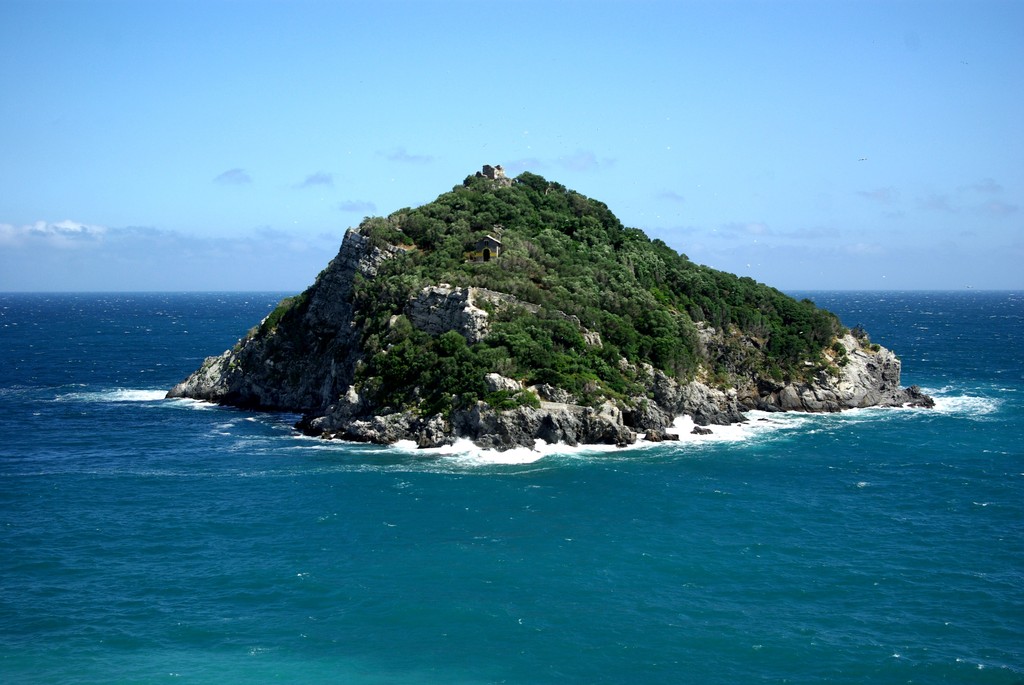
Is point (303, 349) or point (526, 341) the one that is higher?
point (526, 341)

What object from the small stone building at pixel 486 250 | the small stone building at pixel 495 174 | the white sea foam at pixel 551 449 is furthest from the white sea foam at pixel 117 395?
the small stone building at pixel 495 174

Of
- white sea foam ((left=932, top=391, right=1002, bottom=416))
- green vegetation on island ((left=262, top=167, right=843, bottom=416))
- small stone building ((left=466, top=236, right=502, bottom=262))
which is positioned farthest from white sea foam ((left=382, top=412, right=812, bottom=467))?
small stone building ((left=466, top=236, right=502, bottom=262))

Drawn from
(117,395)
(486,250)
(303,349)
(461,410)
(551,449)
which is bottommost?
(551,449)

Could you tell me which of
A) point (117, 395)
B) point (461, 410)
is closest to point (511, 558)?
point (461, 410)

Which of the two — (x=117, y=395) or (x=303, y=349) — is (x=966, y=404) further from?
(x=117, y=395)

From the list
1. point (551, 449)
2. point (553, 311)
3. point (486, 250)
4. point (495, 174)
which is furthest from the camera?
point (495, 174)

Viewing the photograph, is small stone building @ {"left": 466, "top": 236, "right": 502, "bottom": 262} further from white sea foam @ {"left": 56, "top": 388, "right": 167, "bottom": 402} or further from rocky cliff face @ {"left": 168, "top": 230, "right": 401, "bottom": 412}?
white sea foam @ {"left": 56, "top": 388, "right": 167, "bottom": 402}

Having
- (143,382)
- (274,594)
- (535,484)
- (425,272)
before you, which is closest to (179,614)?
(274,594)

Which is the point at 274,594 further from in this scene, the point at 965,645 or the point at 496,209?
the point at 496,209
